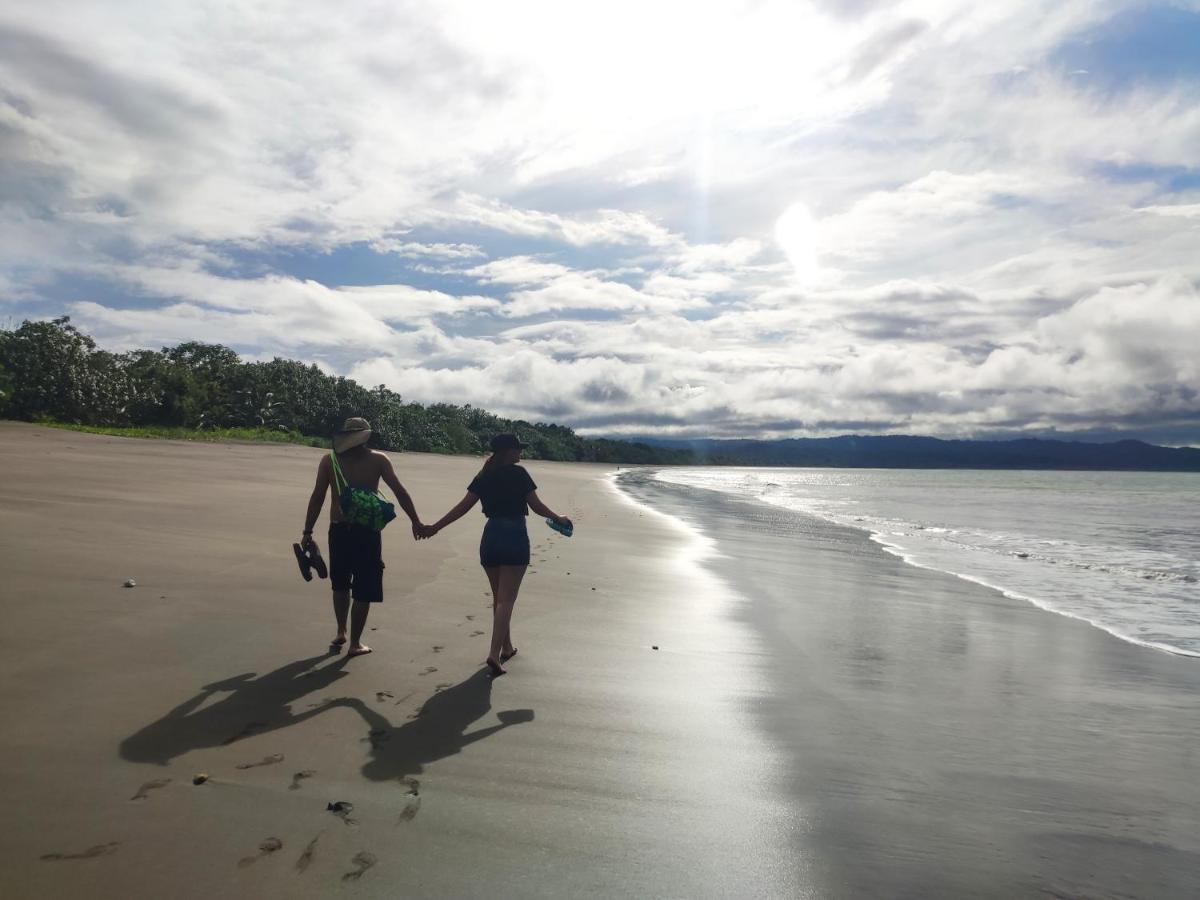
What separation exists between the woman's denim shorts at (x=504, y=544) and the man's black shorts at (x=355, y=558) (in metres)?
0.89

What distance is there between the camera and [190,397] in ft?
235

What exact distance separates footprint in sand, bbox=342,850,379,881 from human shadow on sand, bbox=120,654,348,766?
142 cm

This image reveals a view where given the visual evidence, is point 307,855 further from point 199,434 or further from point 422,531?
point 199,434

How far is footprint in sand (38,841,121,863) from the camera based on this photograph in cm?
305

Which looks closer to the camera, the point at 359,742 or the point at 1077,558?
the point at 359,742

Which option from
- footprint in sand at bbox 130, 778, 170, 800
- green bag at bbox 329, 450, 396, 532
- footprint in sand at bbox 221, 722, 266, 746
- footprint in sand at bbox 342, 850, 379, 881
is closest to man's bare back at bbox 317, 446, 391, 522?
green bag at bbox 329, 450, 396, 532

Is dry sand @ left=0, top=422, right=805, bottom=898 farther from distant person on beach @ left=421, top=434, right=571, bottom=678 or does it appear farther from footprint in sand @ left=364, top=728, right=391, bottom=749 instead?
distant person on beach @ left=421, top=434, right=571, bottom=678

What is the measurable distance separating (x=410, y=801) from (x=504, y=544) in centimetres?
284

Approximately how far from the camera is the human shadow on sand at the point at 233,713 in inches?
165

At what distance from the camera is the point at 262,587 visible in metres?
8.20

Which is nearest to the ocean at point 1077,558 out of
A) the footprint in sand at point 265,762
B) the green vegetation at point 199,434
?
the footprint in sand at point 265,762

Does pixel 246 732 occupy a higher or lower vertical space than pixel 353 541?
lower

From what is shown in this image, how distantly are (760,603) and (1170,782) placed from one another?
554cm

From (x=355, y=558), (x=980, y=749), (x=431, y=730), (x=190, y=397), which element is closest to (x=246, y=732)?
(x=431, y=730)
